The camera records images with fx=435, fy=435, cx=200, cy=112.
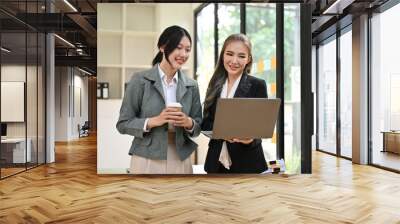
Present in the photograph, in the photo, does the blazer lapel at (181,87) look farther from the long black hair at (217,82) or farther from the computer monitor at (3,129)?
the computer monitor at (3,129)

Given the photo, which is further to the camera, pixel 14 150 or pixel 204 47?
pixel 14 150

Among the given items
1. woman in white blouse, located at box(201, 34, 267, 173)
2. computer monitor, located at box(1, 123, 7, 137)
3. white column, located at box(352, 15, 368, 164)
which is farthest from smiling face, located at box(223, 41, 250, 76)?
white column, located at box(352, 15, 368, 164)

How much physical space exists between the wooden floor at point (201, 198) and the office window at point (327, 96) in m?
3.73

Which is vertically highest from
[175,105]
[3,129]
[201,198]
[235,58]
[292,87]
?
[235,58]

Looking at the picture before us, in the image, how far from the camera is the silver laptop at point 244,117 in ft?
15.5

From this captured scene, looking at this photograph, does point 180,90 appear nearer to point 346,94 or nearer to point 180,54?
point 180,54

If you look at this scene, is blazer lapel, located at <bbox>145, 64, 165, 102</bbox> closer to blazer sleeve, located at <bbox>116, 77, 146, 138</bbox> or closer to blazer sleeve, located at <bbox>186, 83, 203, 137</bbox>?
blazer sleeve, located at <bbox>116, 77, 146, 138</bbox>

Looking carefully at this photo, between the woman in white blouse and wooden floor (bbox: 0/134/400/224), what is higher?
the woman in white blouse

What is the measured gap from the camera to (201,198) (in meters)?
4.74

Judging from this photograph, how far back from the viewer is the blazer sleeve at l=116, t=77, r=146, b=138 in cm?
538

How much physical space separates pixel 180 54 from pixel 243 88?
36.1 inches

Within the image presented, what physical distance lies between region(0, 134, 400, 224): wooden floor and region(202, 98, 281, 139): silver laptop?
710mm

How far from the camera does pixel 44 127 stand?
8344 millimetres

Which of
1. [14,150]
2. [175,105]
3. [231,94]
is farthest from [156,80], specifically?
[14,150]
